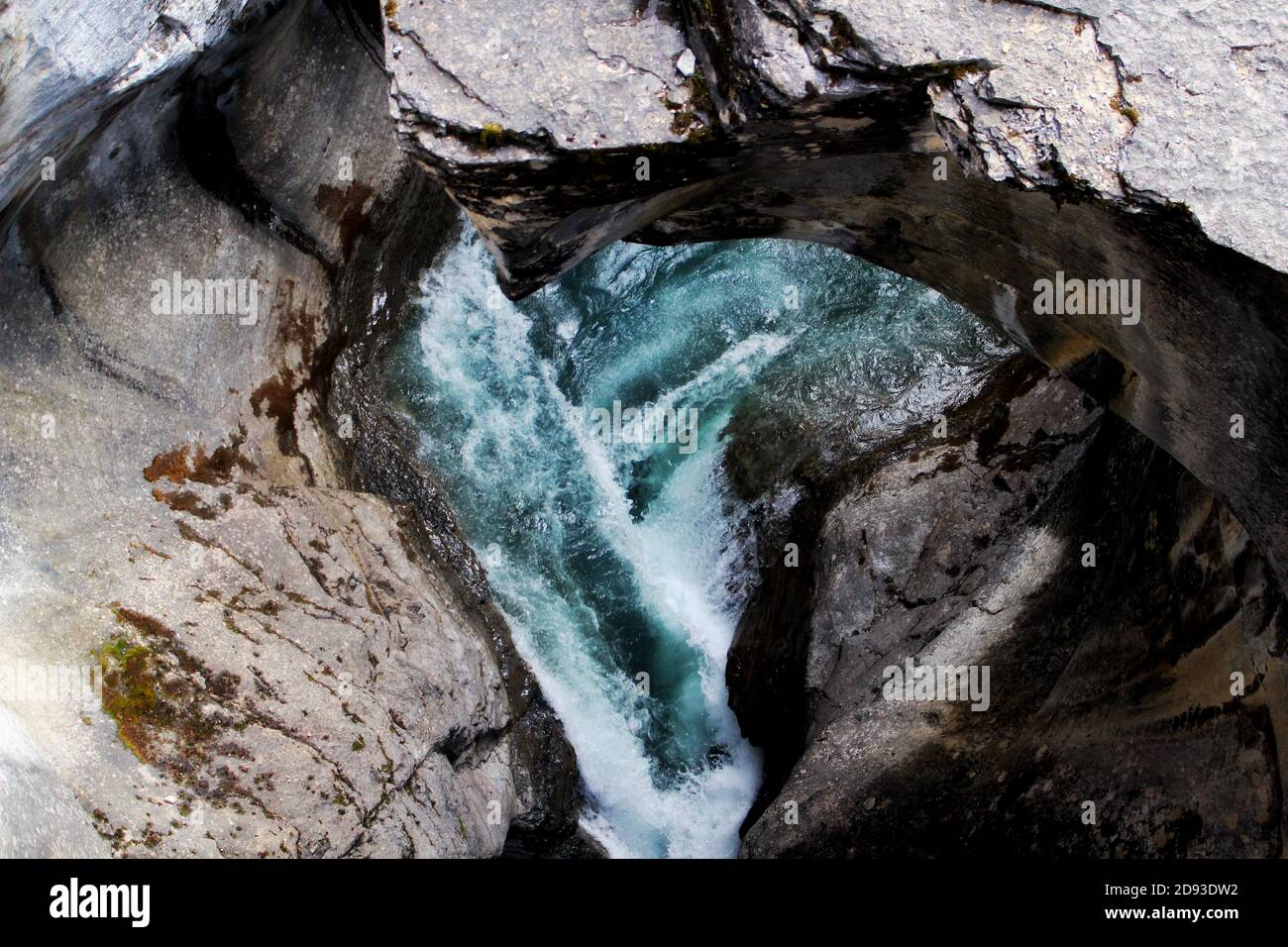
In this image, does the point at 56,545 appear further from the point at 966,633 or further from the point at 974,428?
the point at 974,428

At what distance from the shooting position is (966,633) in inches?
244

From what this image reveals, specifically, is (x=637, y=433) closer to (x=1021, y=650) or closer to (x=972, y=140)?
(x=1021, y=650)

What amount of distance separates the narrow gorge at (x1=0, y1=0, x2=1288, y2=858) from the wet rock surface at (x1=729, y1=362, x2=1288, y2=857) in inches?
1.0

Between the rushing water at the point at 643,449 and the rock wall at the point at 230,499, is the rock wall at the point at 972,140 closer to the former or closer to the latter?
the rock wall at the point at 230,499

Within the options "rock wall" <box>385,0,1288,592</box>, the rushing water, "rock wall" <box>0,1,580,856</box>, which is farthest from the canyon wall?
"rock wall" <box>0,1,580,856</box>

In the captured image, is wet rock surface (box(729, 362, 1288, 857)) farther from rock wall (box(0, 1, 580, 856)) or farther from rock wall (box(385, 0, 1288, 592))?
rock wall (box(0, 1, 580, 856))

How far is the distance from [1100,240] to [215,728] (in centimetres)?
401

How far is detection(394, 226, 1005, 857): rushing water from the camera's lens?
24.6 ft

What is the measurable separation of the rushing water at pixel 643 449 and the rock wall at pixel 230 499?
1.63 feet

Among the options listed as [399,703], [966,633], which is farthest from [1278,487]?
[399,703]

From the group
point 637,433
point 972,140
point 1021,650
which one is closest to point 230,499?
point 637,433

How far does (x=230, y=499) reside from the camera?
570 cm

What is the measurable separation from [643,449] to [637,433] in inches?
4.6

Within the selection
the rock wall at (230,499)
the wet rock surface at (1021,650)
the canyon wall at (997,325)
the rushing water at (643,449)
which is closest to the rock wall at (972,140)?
the canyon wall at (997,325)
